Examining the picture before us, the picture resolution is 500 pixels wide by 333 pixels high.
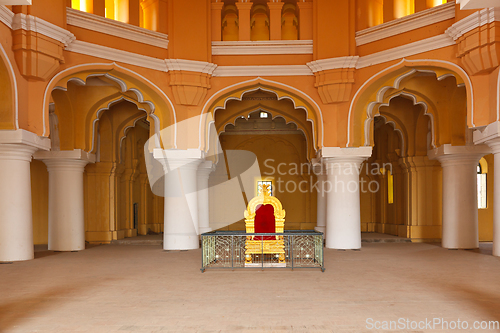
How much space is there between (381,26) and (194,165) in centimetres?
565

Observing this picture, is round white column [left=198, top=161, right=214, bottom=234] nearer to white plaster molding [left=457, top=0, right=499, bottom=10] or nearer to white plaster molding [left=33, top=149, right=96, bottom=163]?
white plaster molding [left=33, top=149, right=96, bottom=163]

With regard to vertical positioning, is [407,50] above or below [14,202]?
above

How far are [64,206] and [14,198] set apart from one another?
2352 millimetres

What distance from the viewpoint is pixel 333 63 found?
10289mm

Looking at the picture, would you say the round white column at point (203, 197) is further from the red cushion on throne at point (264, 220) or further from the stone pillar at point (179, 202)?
the red cushion on throne at point (264, 220)

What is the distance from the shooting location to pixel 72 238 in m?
10.9

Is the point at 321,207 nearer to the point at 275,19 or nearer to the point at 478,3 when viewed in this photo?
the point at 275,19

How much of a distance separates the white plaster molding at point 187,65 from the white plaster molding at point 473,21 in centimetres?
547

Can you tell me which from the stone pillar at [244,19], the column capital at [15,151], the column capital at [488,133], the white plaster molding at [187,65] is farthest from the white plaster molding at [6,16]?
the column capital at [488,133]

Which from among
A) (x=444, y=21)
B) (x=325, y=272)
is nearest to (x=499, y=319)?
(x=325, y=272)

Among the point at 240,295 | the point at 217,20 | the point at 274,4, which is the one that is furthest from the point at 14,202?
the point at 274,4

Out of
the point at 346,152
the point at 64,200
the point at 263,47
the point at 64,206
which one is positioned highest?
the point at 263,47

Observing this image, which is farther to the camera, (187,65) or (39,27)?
(187,65)

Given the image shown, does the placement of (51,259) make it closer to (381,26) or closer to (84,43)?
(84,43)
